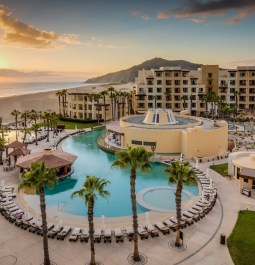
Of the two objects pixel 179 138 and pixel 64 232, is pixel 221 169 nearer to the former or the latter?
pixel 179 138

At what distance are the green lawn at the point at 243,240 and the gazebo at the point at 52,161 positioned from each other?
2241 centimetres

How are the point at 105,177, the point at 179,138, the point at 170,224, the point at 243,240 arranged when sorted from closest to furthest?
the point at 243,240 < the point at 170,224 < the point at 105,177 < the point at 179,138

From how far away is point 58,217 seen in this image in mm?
26953

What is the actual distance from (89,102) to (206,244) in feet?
238

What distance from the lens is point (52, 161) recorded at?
37.1 metres

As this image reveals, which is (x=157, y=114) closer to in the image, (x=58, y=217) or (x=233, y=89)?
(x=58, y=217)

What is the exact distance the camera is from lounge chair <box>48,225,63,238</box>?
23.0 metres

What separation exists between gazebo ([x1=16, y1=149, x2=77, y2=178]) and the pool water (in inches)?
57.7

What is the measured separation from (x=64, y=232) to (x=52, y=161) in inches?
600

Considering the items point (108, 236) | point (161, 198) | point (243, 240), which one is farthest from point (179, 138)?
point (108, 236)

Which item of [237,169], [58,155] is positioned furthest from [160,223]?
[58,155]

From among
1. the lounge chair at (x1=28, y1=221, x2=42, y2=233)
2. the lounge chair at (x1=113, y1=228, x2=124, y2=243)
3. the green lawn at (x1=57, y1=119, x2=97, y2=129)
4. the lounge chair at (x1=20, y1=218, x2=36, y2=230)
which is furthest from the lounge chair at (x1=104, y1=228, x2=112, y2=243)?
the green lawn at (x1=57, y1=119, x2=97, y2=129)

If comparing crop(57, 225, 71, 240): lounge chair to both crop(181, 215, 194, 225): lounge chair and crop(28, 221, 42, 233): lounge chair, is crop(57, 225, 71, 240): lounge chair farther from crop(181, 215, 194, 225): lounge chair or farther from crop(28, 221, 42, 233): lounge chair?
crop(181, 215, 194, 225): lounge chair

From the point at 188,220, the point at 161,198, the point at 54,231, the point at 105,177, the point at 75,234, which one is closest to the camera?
the point at 75,234
